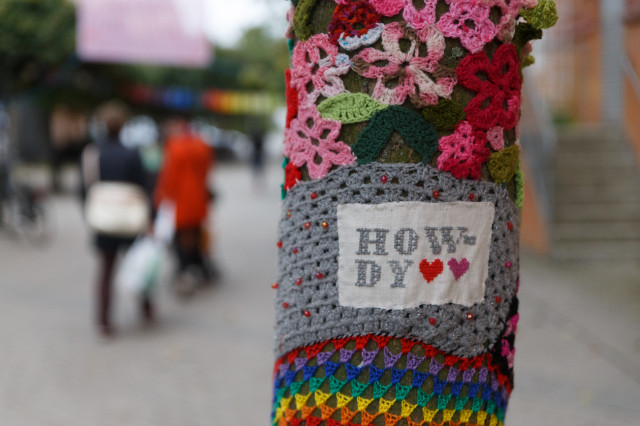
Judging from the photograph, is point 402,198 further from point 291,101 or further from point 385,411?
point 385,411

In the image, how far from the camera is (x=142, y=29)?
8.91m

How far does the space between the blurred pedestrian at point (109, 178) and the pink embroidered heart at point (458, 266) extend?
14.9 ft

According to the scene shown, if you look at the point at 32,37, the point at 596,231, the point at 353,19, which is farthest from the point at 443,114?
the point at 32,37

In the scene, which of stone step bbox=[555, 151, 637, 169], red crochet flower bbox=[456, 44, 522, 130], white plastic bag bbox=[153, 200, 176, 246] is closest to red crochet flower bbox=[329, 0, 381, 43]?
red crochet flower bbox=[456, 44, 522, 130]

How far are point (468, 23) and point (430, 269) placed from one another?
24.7 inches

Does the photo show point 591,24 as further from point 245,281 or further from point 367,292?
point 367,292

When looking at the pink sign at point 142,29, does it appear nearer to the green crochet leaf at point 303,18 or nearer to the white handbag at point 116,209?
the white handbag at point 116,209

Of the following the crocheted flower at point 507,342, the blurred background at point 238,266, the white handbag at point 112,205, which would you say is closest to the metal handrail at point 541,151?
the blurred background at point 238,266

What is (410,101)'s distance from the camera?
1630 mm

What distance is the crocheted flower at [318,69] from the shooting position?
1.65 meters

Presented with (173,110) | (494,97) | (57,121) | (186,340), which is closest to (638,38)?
(186,340)

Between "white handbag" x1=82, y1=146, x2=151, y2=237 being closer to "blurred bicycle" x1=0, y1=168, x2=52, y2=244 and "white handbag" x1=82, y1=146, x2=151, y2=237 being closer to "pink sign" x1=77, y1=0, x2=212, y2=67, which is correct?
"pink sign" x1=77, y1=0, x2=212, y2=67

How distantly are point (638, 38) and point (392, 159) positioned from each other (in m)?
6.18

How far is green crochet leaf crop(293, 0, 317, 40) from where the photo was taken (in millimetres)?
1676
